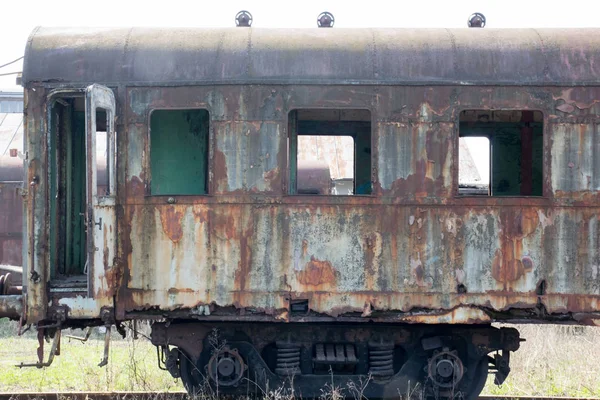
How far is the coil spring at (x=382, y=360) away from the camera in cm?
714

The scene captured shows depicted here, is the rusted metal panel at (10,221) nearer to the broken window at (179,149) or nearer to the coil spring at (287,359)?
the broken window at (179,149)

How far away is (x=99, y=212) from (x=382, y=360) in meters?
3.20

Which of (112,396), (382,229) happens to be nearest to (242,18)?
(382,229)

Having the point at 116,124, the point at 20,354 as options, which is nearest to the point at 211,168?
the point at 116,124

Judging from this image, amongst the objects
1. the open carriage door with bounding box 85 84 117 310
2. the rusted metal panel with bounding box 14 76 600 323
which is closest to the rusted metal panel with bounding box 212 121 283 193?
the rusted metal panel with bounding box 14 76 600 323

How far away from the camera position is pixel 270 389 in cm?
711

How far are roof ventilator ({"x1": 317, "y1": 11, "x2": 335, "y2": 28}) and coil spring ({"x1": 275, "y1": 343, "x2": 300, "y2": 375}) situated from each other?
342cm

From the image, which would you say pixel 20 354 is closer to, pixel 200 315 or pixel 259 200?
pixel 200 315

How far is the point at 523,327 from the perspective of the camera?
43.0 ft

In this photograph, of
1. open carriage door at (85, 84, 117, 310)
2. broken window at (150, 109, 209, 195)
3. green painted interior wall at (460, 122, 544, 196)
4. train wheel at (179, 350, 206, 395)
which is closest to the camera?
open carriage door at (85, 84, 117, 310)

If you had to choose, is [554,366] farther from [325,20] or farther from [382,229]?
[325,20]

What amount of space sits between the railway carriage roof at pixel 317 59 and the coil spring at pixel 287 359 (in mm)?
2716

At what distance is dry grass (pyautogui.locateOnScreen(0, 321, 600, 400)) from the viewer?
838cm

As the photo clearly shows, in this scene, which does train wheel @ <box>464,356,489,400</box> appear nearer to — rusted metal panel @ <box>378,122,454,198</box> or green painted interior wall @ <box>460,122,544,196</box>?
rusted metal panel @ <box>378,122,454,198</box>
